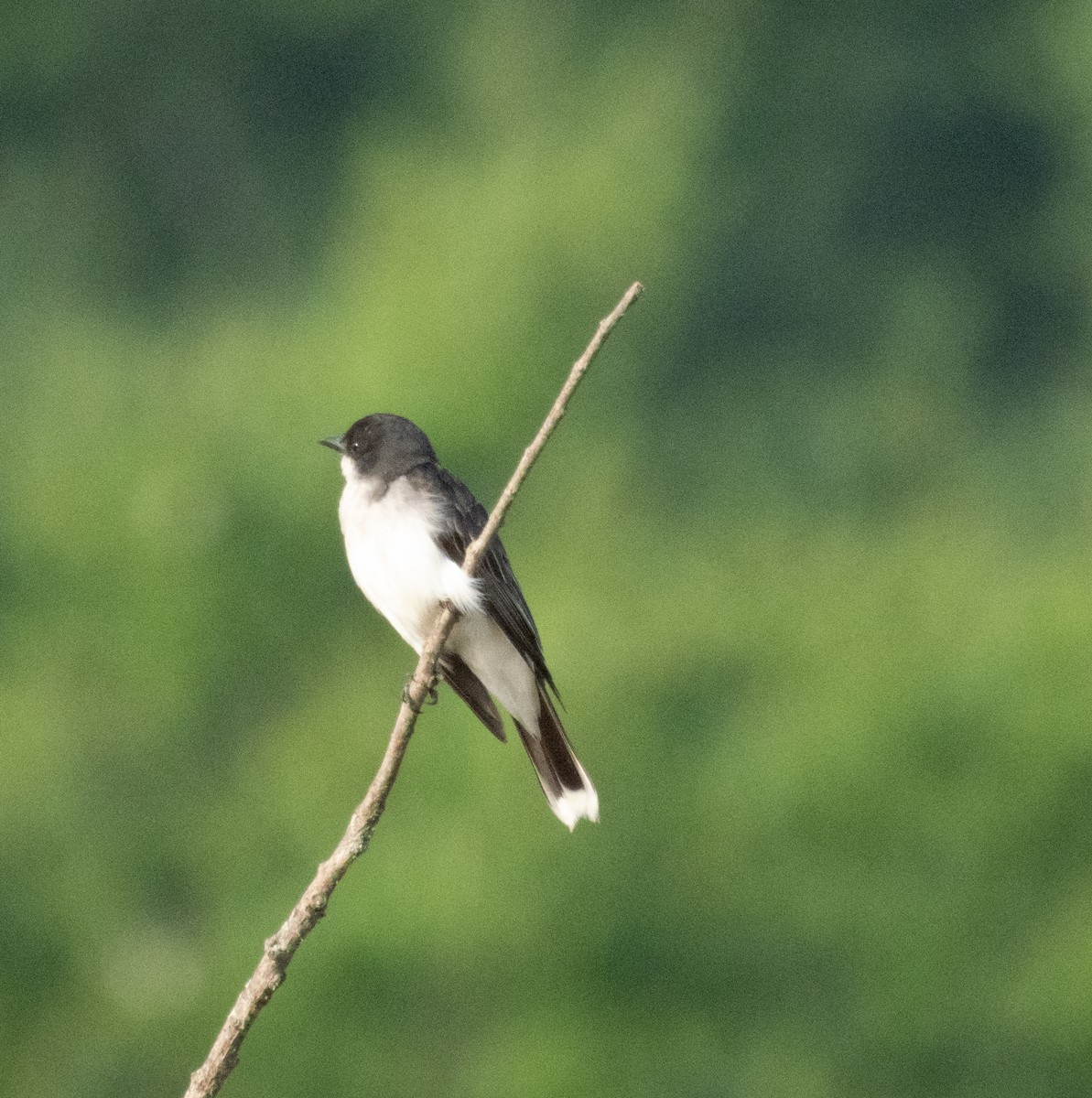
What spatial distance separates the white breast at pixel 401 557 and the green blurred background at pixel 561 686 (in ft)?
17.7

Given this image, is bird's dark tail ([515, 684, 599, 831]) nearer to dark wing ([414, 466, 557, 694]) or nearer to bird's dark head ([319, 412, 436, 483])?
dark wing ([414, 466, 557, 694])

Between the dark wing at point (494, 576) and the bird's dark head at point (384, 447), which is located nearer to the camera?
the dark wing at point (494, 576)

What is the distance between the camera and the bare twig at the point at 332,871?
287 centimetres

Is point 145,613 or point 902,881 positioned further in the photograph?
point 145,613

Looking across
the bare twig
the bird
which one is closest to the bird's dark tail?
the bird

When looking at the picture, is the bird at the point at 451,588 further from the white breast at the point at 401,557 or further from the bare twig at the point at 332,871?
the bare twig at the point at 332,871

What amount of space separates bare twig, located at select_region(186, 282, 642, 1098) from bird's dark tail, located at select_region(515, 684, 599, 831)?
1552 mm

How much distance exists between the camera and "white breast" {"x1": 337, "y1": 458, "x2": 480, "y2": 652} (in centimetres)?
519

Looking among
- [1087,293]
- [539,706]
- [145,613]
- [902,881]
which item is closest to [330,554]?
[145,613]

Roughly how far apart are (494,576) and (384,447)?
57 cm

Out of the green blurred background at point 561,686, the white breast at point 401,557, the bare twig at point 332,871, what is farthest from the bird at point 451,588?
the green blurred background at point 561,686

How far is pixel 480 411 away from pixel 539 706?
750cm

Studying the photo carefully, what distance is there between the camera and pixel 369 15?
1126 inches

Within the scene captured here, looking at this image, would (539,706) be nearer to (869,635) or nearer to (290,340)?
(869,635)
